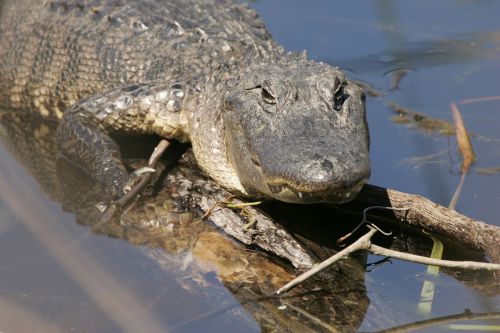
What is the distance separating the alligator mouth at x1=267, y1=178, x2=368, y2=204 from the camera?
4023 millimetres

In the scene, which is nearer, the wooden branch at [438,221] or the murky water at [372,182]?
the murky water at [372,182]

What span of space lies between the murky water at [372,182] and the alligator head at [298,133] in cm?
49

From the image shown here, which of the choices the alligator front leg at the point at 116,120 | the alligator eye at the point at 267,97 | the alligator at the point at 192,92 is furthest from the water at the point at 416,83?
the alligator front leg at the point at 116,120

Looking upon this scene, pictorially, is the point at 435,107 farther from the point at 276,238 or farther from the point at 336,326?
the point at 336,326

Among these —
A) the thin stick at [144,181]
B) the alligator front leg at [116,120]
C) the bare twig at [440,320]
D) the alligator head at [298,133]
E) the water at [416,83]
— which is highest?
the alligator head at [298,133]

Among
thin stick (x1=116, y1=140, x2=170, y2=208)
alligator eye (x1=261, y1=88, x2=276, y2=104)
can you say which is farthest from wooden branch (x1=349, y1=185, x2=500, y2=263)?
thin stick (x1=116, y1=140, x2=170, y2=208)

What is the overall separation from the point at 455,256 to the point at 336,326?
0.96 metres

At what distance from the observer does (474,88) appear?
692cm

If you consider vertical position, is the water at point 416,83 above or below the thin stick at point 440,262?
below

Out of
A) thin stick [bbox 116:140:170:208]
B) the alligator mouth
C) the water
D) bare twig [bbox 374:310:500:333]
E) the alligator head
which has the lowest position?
the water

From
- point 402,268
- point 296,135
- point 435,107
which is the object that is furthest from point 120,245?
point 435,107

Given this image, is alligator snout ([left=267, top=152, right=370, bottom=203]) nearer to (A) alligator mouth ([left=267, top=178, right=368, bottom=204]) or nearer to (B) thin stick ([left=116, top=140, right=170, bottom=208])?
(A) alligator mouth ([left=267, top=178, right=368, bottom=204])

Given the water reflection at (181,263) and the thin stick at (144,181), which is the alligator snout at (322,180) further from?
the thin stick at (144,181)

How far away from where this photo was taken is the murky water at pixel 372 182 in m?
3.90
